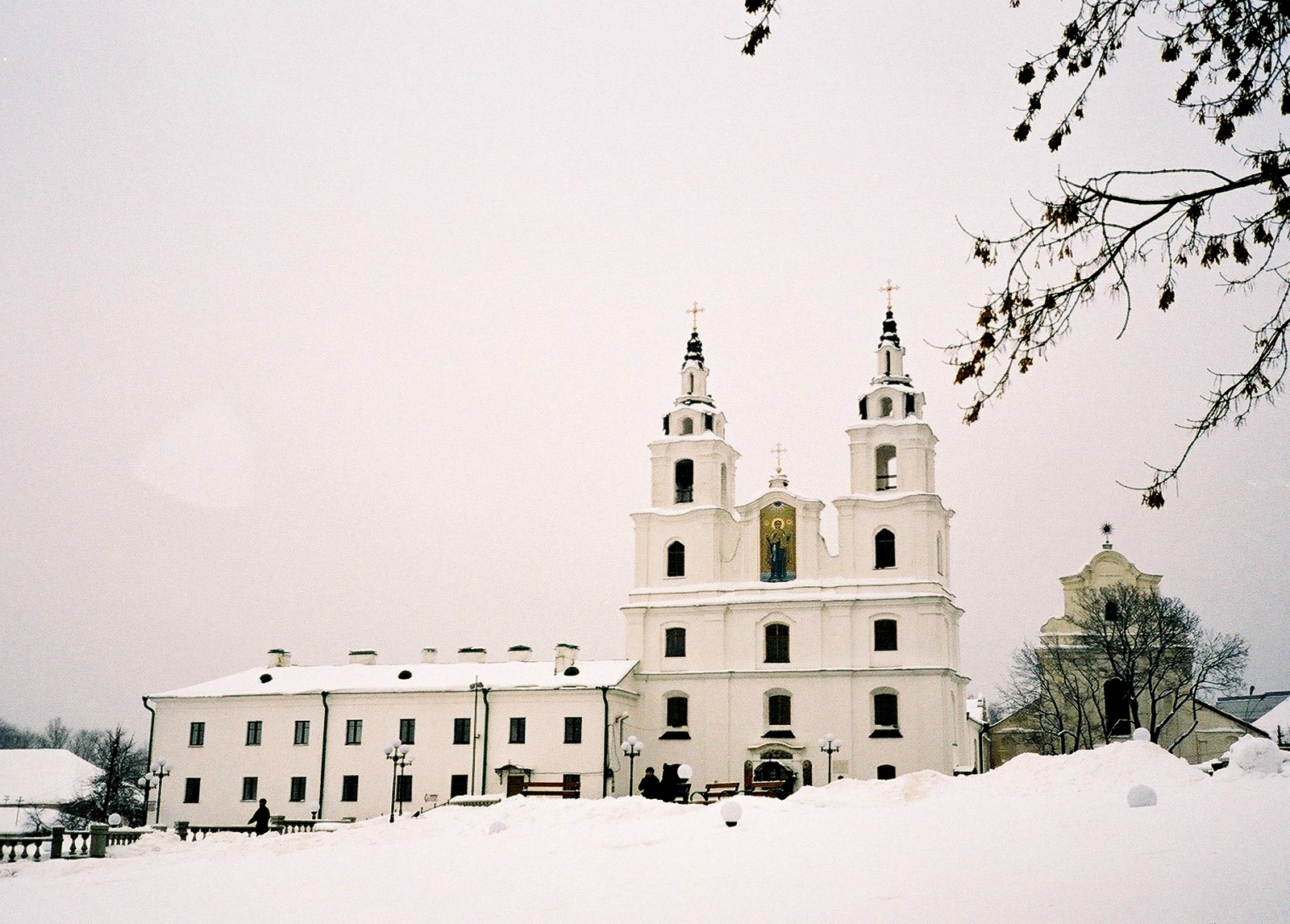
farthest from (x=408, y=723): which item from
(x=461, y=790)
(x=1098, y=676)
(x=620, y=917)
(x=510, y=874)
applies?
(x=620, y=917)

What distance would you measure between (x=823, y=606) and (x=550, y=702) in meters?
10.7

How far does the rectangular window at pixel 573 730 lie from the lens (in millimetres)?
45688

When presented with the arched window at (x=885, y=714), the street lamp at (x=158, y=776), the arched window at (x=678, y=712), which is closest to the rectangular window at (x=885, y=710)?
the arched window at (x=885, y=714)

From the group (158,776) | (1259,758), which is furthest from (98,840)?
(158,776)

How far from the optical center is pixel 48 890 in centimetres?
1731

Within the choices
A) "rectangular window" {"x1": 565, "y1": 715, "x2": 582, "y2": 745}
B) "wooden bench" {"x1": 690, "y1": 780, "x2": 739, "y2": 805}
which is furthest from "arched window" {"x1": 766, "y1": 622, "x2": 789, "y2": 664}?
"wooden bench" {"x1": 690, "y1": 780, "x2": 739, "y2": 805}

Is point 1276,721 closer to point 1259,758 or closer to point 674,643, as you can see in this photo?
point 674,643

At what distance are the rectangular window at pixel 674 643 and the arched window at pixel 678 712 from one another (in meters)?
1.63

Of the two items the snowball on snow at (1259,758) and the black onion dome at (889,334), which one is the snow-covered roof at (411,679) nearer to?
the black onion dome at (889,334)

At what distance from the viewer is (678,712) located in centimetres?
4709

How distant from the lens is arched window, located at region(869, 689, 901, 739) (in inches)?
1748

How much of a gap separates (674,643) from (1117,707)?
1720 centimetres

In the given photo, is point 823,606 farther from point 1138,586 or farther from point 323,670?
point 323,670

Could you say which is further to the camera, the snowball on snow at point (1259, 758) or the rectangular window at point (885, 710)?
the rectangular window at point (885, 710)
